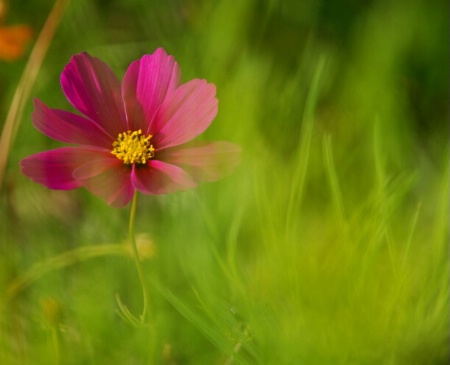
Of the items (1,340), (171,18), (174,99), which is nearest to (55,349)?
(1,340)

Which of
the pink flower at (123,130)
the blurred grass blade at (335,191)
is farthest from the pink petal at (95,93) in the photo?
the blurred grass blade at (335,191)

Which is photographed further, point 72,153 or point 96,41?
point 96,41

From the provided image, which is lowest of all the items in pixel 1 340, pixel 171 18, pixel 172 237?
pixel 1 340

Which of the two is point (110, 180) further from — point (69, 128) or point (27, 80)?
point (27, 80)

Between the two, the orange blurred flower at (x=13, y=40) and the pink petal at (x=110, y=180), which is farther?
the orange blurred flower at (x=13, y=40)

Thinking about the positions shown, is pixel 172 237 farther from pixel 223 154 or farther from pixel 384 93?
pixel 384 93

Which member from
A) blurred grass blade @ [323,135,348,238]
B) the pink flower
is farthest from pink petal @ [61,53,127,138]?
blurred grass blade @ [323,135,348,238]

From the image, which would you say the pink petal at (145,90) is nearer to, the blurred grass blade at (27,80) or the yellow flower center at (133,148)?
the yellow flower center at (133,148)

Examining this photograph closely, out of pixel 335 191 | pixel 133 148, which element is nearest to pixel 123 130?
pixel 133 148
